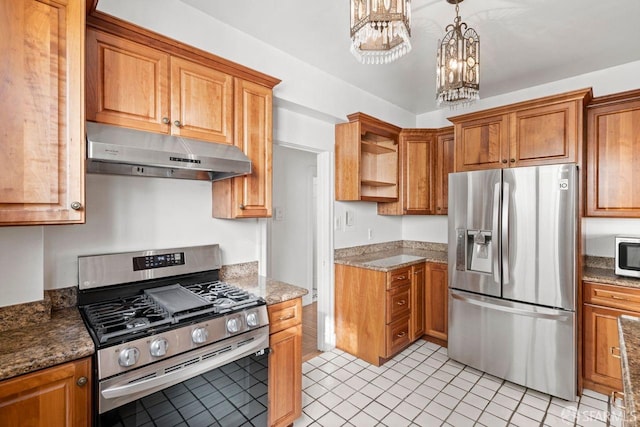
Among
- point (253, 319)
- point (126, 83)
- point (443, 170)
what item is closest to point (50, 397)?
point (253, 319)

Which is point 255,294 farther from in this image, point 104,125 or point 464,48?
point 464,48

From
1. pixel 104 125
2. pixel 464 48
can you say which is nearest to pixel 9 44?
pixel 104 125

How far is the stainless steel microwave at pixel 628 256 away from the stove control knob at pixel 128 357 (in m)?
3.28

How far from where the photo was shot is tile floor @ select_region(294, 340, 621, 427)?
2.09 m

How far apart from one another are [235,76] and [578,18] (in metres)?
2.30

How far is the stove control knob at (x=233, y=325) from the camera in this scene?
158 cm

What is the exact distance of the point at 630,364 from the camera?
3.14 feet

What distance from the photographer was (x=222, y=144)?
6.23 feet

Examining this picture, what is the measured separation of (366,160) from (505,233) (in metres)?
1.60

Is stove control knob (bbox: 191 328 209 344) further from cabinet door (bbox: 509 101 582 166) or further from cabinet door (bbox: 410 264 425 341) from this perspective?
cabinet door (bbox: 509 101 582 166)

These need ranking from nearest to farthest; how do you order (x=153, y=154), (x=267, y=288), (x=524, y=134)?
1. (x=153, y=154)
2. (x=267, y=288)
3. (x=524, y=134)

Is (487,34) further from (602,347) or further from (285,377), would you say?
(285,377)

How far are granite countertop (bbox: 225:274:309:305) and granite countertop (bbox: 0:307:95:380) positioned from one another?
87 cm

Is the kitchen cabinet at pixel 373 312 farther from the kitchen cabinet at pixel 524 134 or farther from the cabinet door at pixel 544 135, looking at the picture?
the cabinet door at pixel 544 135
